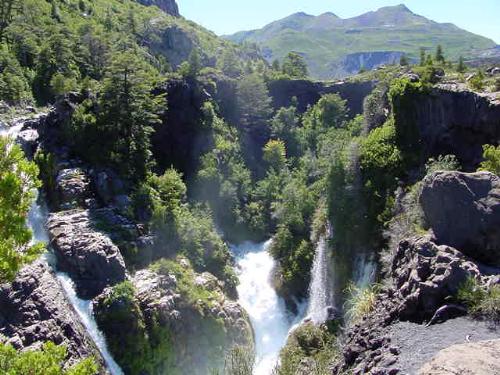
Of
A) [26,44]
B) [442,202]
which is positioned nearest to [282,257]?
[442,202]

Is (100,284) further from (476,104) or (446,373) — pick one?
(476,104)

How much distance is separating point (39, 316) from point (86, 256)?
22.5ft

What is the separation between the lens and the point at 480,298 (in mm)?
18734

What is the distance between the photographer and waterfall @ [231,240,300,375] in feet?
138

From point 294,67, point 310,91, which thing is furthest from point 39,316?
point 294,67

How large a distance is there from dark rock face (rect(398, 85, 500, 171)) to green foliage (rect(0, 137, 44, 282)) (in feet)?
97.4

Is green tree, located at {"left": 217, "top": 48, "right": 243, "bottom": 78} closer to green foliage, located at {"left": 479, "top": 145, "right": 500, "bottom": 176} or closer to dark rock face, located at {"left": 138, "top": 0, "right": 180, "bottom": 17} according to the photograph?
dark rock face, located at {"left": 138, "top": 0, "right": 180, "bottom": 17}

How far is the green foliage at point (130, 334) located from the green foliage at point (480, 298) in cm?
2423

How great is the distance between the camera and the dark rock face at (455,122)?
3453cm

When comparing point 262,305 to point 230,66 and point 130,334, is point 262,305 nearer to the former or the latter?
point 130,334

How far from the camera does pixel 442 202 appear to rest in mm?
23344

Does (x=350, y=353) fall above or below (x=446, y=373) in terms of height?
below

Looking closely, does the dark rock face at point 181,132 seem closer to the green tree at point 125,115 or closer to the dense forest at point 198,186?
the dense forest at point 198,186

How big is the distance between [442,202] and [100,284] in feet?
84.1
